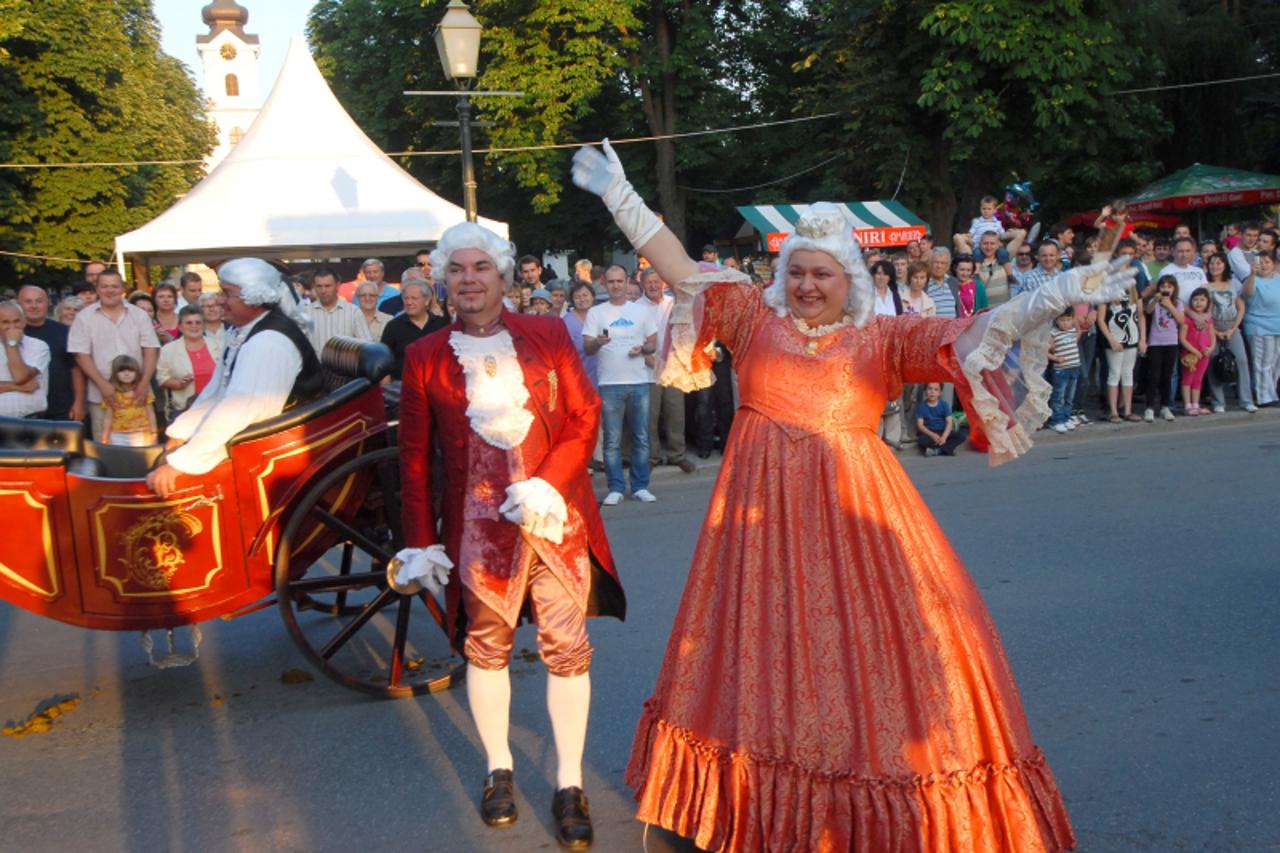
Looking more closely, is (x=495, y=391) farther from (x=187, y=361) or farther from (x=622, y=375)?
(x=187, y=361)

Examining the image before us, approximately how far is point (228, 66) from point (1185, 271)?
284 ft

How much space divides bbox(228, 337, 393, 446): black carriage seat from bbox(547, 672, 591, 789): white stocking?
1.79 meters

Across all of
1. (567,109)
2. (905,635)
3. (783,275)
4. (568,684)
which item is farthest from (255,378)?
(567,109)

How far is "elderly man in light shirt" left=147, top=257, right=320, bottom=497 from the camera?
476cm

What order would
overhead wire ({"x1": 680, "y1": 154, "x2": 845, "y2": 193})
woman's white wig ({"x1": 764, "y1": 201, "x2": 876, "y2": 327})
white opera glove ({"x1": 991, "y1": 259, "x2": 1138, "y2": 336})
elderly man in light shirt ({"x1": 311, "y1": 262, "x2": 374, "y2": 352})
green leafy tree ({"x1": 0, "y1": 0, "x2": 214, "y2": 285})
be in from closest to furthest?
white opera glove ({"x1": 991, "y1": 259, "x2": 1138, "y2": 336})
woman's white wig ({"x1": 764, "y1": 201, "x2": 876, "y2": 327})
elderly man in light shirt ({"x1": 311, "y1": 262, "x2": 374, "y2": 352})
overhead wire ({"x1": 680, "y1": 154, "x2": 845, "y2": 193})
green leafy tree ({"x1": 0, "y1": 0, "x2": 214, "y2": 285})

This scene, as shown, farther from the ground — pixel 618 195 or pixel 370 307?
pixel 618 195

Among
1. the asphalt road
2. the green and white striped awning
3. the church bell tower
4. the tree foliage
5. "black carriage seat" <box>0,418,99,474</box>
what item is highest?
the church bell tower

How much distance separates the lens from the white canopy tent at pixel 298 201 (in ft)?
49.4

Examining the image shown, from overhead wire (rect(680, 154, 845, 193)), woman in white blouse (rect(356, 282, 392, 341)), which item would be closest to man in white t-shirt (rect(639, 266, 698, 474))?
woman in white blouse (rect(356, 282, 392, 341))

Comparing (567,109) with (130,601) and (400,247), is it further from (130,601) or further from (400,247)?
(130,601)

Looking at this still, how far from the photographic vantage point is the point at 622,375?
9.46 meters

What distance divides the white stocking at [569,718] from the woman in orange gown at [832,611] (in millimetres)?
226

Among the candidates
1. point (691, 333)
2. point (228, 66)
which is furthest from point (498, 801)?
point (228, 66)

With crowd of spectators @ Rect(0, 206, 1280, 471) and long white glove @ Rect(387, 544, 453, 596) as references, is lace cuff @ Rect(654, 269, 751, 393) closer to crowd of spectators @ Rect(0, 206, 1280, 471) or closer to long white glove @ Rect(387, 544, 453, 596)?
long white glove @ Rect(387, 544, 453, 596)
